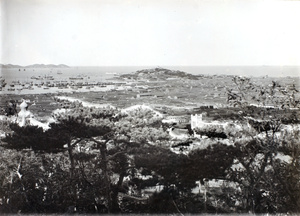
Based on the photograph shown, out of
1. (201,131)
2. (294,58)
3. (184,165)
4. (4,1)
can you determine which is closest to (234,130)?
(201,131)

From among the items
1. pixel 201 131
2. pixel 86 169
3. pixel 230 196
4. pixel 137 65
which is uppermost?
pixel 137 65

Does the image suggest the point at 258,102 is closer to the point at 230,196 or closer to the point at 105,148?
the point at 230,196

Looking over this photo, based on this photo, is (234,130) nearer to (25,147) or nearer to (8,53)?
(25,147)

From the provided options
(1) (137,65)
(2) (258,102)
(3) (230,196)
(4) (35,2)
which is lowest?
(3) (230,196)

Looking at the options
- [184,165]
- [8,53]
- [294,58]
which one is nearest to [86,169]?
[184,165]

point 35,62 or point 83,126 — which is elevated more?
point 35,62

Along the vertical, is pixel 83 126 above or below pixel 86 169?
above

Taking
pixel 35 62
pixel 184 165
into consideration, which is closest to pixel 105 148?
pixel 184 165
